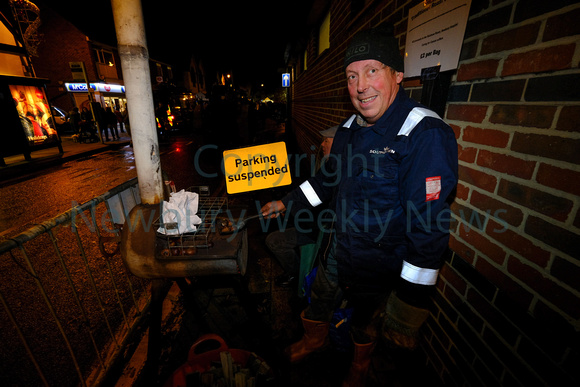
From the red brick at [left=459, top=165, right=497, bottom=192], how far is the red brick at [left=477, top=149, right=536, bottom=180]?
60 millimetres

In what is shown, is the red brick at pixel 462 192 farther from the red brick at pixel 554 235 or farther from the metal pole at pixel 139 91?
the metal pole at pixel 139 91

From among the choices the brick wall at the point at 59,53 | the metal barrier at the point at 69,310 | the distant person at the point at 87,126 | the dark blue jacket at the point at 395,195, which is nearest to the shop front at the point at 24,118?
the distant person at the point at 87,126

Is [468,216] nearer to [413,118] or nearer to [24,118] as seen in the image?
[413,118]

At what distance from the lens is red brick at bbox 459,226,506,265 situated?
1.44 m

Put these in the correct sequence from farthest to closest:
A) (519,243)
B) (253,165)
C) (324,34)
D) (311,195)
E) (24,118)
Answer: (24,118), (324,34), (253,165), (311,195), (519,243)

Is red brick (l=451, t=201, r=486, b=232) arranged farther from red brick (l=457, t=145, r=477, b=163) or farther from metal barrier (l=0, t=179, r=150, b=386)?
metal barrier (l=0, t=179, r=150, b=386)

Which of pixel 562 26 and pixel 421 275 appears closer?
pixel 562 26

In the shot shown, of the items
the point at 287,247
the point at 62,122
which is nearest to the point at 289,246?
the point at 287,247

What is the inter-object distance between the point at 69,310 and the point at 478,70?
4.64 meters

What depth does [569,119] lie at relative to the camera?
105cm

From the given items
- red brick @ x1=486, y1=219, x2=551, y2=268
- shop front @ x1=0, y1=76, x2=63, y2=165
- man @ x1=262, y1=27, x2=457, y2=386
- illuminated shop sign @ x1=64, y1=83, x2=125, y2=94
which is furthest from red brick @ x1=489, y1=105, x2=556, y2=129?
illuminated shop sign @ x1=64, y1=83, x2=125, y2=94

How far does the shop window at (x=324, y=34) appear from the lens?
19.2ft

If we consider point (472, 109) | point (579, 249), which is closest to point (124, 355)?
point (579, 249)

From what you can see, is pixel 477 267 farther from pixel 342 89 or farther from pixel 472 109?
pixel 342 89
